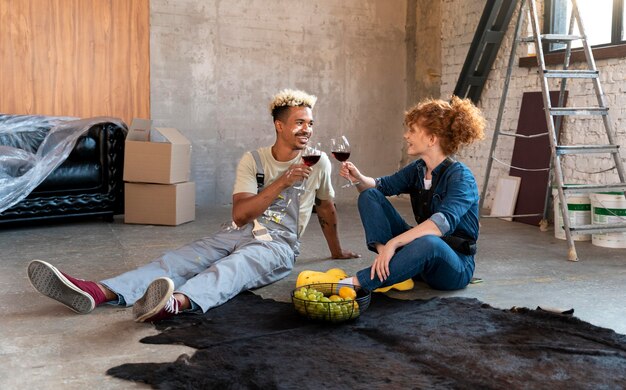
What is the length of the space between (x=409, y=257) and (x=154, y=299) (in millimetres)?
1035

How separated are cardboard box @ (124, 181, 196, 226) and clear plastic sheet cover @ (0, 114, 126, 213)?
53 centimetres

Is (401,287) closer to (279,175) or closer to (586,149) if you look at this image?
(279,175)

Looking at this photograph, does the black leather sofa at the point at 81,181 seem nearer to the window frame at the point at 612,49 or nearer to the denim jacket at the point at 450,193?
the denim jacket at the point at 450,193

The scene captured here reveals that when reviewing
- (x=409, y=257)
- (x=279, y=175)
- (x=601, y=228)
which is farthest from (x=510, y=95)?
(x=409, y=257)

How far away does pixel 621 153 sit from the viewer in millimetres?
4684

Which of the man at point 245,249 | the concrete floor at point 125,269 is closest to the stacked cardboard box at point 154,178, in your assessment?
the concrete floor at point 125,269

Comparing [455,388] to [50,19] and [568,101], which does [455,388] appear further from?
[50,19]

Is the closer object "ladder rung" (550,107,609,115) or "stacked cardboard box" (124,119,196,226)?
"ladder rung" (550,107,609,115)

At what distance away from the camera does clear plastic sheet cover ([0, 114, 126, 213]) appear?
15.4 feet

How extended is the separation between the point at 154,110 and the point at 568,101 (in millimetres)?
3417

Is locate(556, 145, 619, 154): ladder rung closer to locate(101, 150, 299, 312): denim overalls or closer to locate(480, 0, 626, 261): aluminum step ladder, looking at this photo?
locate(480, 0, 626, 261): aluminum step ladder

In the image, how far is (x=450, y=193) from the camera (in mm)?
2975

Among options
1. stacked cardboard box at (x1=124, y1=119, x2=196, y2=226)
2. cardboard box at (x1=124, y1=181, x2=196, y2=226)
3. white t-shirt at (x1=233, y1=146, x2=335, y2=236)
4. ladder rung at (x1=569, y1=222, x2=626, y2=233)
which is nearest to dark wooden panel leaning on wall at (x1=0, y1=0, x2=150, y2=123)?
stacked cardboard box at (x1=124, y1=119, x2=196, y2=226)

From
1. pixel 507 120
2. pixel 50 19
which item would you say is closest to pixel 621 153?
pixel 507 120
